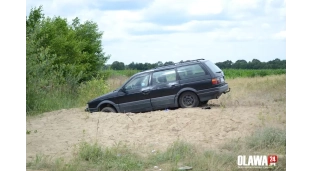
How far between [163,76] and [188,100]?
0.51 metres

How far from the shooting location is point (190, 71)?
7301mm

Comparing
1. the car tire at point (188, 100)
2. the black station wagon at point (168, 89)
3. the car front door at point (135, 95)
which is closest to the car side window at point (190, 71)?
the black station wagon at point (168, 89)

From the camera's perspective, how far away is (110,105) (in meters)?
7.52

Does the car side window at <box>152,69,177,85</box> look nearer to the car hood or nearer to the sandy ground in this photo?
the sandy ground

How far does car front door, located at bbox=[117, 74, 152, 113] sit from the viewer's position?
7.32 meters

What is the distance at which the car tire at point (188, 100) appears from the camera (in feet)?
24.0

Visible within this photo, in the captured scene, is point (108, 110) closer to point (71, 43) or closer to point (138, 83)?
point (138, 83)

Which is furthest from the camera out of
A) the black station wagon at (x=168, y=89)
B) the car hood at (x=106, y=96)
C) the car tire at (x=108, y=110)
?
the car hood at (x=106, y=96)

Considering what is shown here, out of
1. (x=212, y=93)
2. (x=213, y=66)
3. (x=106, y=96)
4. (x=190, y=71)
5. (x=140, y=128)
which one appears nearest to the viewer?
(x=213, y=66)

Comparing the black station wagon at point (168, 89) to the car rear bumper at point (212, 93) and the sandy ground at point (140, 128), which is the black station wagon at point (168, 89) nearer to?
the car rear bumper at point (212, 93)

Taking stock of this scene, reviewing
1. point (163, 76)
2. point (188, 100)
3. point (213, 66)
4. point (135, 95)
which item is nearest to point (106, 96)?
point (135, 95)

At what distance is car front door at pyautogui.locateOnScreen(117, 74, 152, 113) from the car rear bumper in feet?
2.57

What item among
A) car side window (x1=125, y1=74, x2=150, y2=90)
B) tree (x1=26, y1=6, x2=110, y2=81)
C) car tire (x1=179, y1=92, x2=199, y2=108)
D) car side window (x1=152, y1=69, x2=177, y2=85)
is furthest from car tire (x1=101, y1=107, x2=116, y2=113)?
car tire (x1=179, y1=92, x2=199, y2=108)
